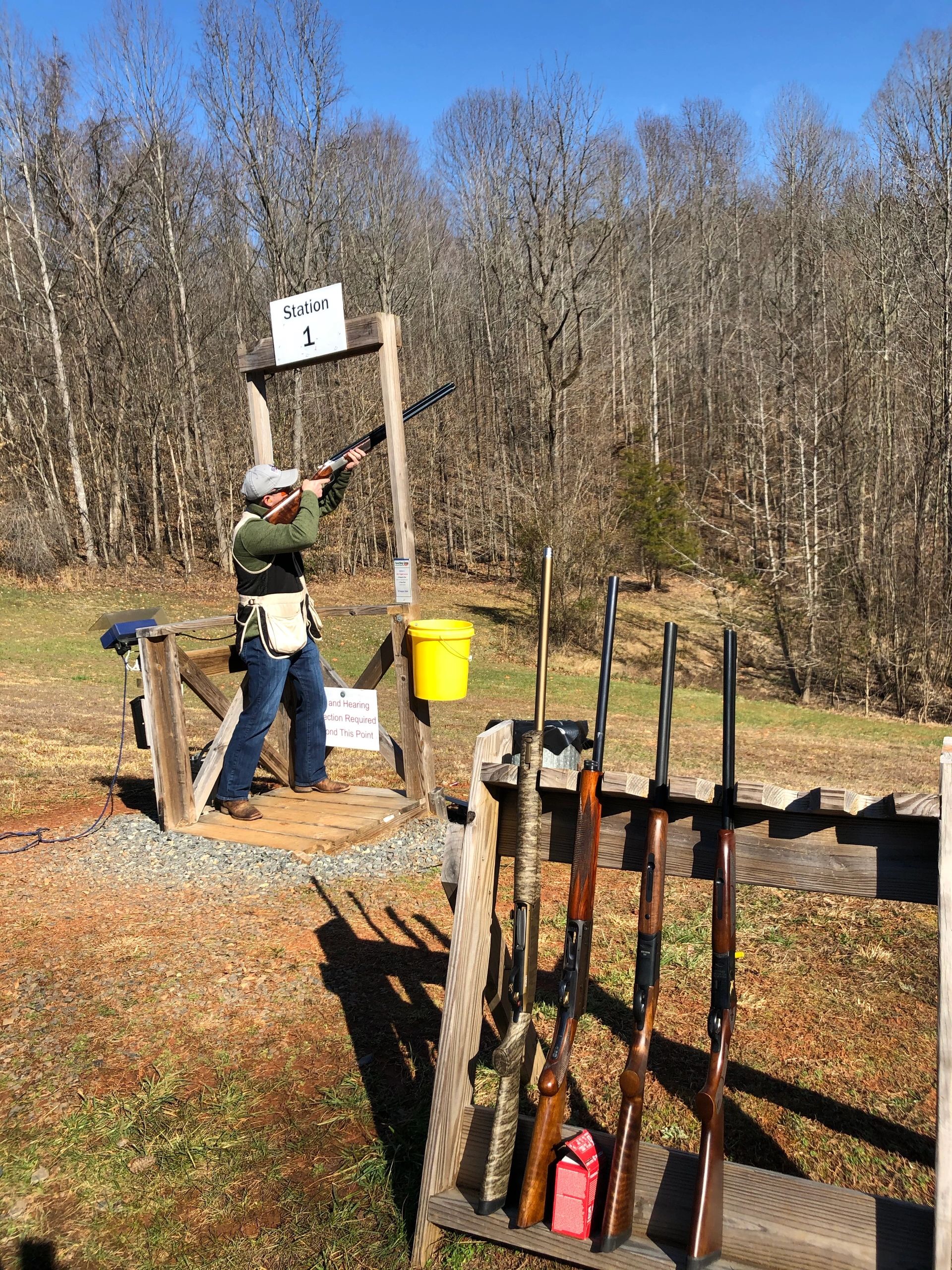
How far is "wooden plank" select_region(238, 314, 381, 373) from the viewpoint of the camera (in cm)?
587

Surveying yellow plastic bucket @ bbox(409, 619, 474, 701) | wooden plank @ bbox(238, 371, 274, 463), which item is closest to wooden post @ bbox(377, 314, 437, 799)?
yellow plastic bucket @ bbox(409, 619, 474, 701)

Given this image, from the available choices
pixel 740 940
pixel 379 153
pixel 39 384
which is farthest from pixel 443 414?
pixel 740 940

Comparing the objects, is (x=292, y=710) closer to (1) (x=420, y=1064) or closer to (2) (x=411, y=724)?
(2) (x=411, y=724)

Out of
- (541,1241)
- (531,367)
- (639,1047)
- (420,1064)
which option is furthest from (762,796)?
(531,367)

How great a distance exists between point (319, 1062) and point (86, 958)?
1.46m

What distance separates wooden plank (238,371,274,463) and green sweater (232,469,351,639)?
0.79 meters

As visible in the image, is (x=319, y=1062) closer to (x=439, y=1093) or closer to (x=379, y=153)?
(x=439, y=1093)

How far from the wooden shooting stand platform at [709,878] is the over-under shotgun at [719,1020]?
0.18 feet

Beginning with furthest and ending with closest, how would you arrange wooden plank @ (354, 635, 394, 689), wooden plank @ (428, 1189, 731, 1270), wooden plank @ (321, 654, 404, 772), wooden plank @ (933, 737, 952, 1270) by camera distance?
wooden plank @ (321, 654, 404, 772) < wooden plank @ (354, 635, 394, 689) < wooden plank @ (428, 1189, 731, 1270) < wooden plank @ (933, 737, 952, 1270)

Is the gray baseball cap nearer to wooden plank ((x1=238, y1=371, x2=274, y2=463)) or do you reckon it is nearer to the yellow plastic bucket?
wooden plank ((x1=238, y1=371, x2=274, y2=463))

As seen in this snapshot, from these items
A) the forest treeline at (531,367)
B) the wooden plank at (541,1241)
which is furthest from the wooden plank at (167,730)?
the forest treeline at (531,367)

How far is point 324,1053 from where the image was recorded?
11.4 feet

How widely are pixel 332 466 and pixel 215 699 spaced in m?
1.75

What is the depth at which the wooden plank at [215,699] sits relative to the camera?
235 inches
